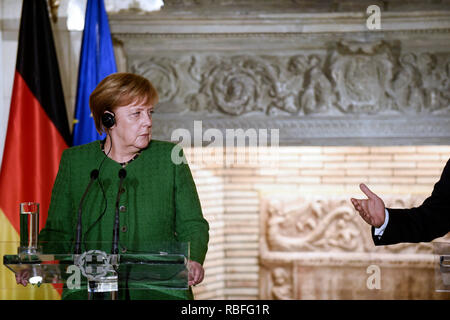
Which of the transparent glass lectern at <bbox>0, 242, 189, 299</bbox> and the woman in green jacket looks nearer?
the transparent glass lectern at <bbox>0, 242, 189, 299</bbox>

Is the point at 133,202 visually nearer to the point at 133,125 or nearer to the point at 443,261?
the point at 133,125

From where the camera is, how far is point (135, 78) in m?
2.10

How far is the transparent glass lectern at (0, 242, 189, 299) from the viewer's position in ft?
5.28

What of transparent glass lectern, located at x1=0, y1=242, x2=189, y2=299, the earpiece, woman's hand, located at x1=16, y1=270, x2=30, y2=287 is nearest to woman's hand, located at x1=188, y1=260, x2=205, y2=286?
transparent glass lectern, located at x1=0, y1=242, x2=189, y2=299

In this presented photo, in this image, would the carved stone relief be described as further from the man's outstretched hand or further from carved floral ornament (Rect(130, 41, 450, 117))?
the man's outstretched hand

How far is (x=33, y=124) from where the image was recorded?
3.82 m

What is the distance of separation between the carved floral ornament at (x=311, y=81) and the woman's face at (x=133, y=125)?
238 centimetres

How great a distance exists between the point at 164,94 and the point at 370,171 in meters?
1.79

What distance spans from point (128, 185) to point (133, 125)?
0.22m

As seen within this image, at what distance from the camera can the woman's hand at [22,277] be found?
1644mm

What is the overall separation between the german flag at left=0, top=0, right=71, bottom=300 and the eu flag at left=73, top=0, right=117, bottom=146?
113mm

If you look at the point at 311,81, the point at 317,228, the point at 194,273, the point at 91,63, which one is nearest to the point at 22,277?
the point at 194,273

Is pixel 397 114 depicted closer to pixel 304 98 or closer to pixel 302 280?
pixel 304 98
